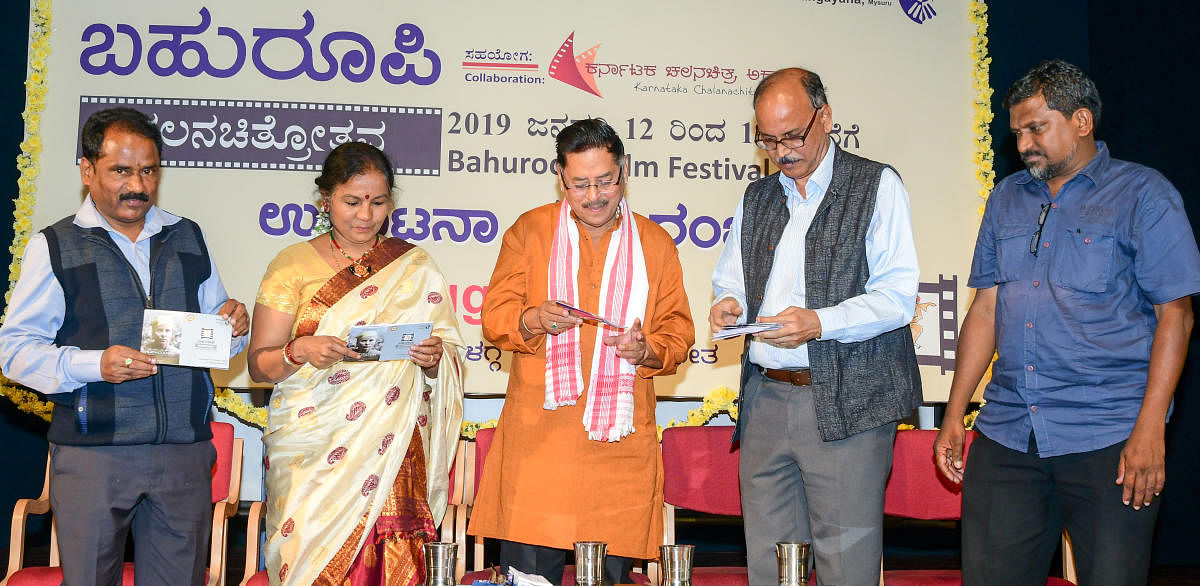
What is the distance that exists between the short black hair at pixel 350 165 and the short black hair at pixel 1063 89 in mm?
1947

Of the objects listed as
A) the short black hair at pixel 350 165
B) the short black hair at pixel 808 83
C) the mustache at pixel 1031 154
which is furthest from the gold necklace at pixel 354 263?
the mustache at pixel 1031 154

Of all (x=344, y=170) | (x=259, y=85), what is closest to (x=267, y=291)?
(x=344, y=170)

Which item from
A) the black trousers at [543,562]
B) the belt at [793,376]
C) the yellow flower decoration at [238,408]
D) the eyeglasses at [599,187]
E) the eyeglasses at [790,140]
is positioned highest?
the eyeglasses at [790,140]

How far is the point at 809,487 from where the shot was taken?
274cm

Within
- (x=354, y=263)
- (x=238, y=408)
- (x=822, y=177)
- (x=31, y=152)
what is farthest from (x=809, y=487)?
(x=31, y=152)

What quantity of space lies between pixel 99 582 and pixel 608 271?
172 centimetres

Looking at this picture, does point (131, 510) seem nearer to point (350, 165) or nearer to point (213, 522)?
point (213, 522)

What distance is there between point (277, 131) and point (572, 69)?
4.74ft

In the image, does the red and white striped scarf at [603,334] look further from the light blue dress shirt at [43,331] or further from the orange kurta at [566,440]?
the light blue dress shirt at [43,331]

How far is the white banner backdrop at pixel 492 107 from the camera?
4551 mm

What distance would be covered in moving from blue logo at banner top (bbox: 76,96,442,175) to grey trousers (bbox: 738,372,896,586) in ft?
8.00

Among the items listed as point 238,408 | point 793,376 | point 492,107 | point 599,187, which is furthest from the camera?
point 492,107

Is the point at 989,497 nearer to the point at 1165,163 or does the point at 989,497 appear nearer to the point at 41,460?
the point at 1165,163

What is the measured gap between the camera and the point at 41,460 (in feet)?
16.1
